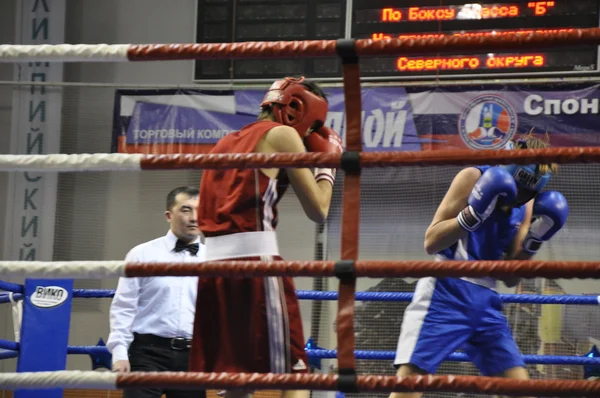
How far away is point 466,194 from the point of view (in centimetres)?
249

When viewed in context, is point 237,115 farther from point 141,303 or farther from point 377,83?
point 141,303

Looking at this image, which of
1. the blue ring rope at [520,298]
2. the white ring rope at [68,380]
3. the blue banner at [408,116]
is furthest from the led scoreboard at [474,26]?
the white ring rope at [68,380]

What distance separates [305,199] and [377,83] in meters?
4.11

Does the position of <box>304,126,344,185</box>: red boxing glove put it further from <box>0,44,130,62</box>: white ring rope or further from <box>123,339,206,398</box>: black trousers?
<box>123,339,206,398</box>: black trousers

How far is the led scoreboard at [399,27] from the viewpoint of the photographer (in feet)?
18.4

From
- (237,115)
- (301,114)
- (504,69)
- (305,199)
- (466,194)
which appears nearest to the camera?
(305,199)

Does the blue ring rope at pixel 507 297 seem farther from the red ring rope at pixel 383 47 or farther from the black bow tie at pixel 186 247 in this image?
the red ring rope at pixel 383 47

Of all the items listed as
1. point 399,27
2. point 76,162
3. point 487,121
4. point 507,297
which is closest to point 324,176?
point 76,162

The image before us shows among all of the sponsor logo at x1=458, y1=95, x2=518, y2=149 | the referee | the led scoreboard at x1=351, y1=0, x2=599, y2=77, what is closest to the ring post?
the referee

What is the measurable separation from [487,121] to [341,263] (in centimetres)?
454

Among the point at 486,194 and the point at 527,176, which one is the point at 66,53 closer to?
the point at 486,194

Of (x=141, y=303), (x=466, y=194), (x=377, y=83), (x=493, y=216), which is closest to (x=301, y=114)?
(x=466, y=194)

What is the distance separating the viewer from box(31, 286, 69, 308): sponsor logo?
134 inches

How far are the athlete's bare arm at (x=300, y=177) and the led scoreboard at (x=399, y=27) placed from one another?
11.6ft
